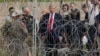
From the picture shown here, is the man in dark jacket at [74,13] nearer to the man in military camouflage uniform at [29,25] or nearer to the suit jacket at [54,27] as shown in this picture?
the suit jacket at [54,27]

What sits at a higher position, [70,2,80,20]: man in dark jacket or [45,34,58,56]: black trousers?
[70,2,80,20]: man in dark jacket

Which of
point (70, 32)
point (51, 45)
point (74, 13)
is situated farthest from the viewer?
point (74, 13)

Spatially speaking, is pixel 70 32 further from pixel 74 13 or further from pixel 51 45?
pixel 74 13

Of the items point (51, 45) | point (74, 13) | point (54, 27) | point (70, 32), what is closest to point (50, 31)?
point (54, 27)

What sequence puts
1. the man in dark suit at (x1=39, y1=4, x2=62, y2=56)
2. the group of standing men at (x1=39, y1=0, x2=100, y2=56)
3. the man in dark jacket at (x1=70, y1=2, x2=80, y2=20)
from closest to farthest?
the group of standing men at (x1=39, y1=0, x2=100, y2=56) < the man in dark suit at (x1=39, y1=4, x2=62, y2=56) < the man in dark jacket at (x1=70, y1=2, x2=80, y2=20)

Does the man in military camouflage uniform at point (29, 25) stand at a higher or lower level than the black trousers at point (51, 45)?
higher

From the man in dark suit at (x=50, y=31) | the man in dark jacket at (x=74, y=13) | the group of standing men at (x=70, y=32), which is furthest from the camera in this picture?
the man in dark jacket at (x=74, y=13)

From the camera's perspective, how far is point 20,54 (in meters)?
10.5

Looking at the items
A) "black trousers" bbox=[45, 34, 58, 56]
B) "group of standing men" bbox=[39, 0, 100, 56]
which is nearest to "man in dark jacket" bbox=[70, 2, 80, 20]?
"group of standing men" bbox=[39, 0, 100, 56]

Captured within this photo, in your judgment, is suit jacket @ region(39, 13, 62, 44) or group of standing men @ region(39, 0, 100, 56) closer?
group of standing men @ region(39, 0, 100, 56)

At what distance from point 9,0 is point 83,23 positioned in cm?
228

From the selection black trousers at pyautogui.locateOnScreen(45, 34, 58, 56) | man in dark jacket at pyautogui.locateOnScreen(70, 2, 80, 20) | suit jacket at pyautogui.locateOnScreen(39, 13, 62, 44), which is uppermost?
man in dark jacket at pyautogui.locateOnScreen(70, 2, 80, 20)

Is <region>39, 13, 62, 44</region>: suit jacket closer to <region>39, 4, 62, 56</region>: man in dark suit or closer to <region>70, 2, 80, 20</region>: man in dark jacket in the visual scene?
<region>39, 4, 62, 56</region>: man in dark suit

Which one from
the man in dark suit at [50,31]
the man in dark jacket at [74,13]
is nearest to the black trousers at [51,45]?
the man in dark suit at [50,31]
